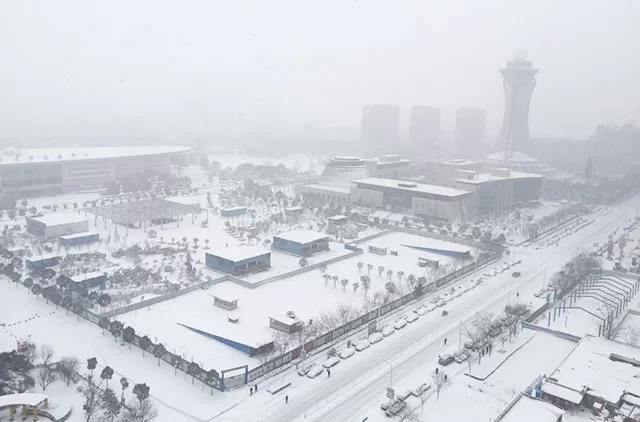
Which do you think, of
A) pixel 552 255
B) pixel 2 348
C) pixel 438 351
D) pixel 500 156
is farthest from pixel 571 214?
pixel 2 348

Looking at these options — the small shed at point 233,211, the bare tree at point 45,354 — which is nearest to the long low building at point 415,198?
the small shed at point 233,211


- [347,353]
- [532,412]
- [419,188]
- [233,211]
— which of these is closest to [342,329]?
[347,353]

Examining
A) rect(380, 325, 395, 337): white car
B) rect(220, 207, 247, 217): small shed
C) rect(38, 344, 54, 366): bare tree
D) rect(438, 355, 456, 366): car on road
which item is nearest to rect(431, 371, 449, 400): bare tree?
rect(438, 355, 456, 366): car on road

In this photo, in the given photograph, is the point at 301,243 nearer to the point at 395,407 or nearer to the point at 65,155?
the point at 395,407

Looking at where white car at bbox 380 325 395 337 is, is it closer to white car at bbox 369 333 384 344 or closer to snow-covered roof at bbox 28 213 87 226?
white car at bbox 369 333 384 344

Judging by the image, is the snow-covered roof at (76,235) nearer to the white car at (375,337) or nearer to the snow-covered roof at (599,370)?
the white car at (375,337)

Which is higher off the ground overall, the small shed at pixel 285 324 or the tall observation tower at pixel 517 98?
the tall observation tower at pixel 517 98
